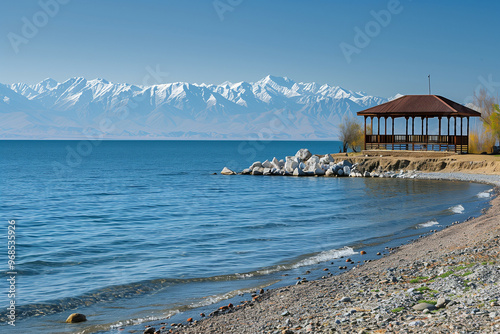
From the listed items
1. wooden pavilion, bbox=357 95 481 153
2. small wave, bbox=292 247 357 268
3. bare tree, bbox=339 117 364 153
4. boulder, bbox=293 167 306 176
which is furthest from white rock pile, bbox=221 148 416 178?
small wave, bbox=292 247 357 268

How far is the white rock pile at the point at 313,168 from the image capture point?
44.2 metres

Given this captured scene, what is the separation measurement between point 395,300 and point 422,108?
3961 cm

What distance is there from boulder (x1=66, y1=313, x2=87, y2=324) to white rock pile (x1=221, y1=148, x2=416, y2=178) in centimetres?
3479

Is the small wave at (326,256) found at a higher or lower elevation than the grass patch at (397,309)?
lower

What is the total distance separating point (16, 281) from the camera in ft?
39.9

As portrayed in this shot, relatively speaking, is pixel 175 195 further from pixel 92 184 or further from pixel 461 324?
pixel 461 324

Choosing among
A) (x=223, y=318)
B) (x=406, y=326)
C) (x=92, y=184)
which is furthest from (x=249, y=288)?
(x=92, y=184)

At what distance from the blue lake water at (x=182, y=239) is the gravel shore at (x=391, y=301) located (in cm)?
129

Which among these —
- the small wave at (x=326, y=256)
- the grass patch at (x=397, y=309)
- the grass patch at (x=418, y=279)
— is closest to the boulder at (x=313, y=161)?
the small wave at (x=326, y=256)

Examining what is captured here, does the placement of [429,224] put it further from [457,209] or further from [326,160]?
[326,160]

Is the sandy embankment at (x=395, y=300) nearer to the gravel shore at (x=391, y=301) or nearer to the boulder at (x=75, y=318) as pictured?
the gravel shore at (x=391, y=301)

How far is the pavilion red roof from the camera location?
43.6 meters

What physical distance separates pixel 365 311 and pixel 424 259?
4.42m

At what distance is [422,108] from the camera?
4484cm
